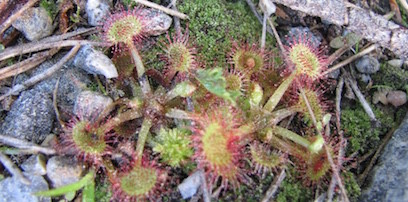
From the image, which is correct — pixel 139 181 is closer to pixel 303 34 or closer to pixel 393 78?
pixel 303 34

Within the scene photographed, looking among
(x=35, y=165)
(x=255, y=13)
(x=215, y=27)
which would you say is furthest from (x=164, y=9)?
(x=35, y=165)

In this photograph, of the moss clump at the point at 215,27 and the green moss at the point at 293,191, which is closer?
the green moss at the point at 293,191

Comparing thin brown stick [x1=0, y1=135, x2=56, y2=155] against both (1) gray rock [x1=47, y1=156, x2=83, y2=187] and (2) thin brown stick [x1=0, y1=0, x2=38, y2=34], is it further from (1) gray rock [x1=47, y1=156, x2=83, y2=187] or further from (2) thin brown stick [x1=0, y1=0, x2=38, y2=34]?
(2) thin brown stick [x1=0, y1=0, x2=38, y2=34]

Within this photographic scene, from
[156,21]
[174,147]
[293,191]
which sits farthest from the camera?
[156,21]

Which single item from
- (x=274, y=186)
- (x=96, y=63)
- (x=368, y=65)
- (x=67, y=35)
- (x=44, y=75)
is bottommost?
(x=274, y=186)

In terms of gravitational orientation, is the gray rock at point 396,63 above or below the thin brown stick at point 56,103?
below

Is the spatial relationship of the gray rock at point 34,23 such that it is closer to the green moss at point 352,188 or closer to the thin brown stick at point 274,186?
the thin brown stick at point 274,186

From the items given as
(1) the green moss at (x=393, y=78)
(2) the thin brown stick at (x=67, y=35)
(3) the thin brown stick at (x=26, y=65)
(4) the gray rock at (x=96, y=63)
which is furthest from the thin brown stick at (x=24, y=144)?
(1) the green moss at (x=393, y=78)
